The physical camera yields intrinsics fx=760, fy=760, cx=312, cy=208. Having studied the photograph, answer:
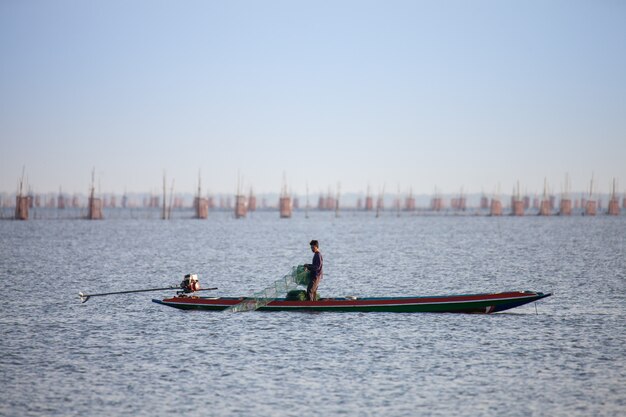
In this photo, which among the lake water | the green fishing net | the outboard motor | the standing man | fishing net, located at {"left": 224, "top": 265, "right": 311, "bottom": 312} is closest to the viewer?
the lake water

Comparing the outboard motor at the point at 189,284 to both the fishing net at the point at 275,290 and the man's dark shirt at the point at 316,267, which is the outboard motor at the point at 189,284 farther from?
the man's dark shirt at the point at 316,267

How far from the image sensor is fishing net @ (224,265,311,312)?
92.8 ft

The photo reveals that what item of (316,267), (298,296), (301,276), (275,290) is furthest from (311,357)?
(275,290)

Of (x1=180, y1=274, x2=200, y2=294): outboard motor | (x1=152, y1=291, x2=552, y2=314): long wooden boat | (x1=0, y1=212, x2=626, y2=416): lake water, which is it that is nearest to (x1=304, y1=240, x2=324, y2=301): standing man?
(x1=152, y1=291, x2=552, y2=314): long wooden boat

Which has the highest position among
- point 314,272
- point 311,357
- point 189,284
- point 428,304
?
point 314,272

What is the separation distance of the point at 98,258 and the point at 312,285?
43.0 metres

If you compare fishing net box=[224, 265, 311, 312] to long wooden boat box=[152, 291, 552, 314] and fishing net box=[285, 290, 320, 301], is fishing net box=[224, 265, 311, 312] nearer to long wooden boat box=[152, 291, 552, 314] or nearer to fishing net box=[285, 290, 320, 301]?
fishing net box=[285, 290, 320, 301]

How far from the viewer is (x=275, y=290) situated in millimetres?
28797

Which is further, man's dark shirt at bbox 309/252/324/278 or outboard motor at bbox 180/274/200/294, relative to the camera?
outboard motor at bbox 180/274/200/294

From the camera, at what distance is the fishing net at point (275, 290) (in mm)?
28281

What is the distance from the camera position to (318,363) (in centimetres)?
2097

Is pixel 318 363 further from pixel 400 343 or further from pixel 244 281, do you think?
pixel 244 281

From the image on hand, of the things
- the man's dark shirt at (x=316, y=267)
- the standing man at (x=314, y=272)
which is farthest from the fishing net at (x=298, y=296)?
the man's dark shirt at (x=316, y=267)

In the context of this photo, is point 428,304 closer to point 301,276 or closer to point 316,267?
point 316,267
